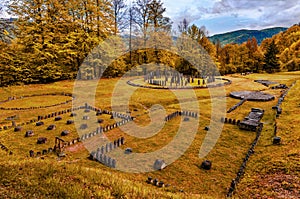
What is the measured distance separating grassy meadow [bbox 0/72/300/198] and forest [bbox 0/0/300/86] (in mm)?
9863

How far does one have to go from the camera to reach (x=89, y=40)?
3284 centimetres

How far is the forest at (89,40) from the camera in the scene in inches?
1126

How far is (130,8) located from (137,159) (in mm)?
39266

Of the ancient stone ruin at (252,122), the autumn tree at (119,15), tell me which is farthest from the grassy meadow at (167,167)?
the autumn tree at (119,15)

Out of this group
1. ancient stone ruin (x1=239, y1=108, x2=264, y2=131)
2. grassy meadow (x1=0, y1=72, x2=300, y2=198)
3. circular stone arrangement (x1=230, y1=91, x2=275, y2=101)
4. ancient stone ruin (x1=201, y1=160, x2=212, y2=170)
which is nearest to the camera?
grassy meadow (x1=0, y1=72, x2=300, y2=198)

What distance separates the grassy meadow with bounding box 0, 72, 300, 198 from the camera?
582 cm

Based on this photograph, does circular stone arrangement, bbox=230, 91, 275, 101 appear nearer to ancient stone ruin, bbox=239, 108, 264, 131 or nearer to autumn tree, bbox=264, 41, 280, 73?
ancient stone ruin, bbox=239, 108, 264, 131

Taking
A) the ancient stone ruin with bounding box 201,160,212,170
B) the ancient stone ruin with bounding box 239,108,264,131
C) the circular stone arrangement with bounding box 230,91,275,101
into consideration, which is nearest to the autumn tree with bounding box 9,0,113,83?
the circular stone arrangement with bounding box 230,91,275,101

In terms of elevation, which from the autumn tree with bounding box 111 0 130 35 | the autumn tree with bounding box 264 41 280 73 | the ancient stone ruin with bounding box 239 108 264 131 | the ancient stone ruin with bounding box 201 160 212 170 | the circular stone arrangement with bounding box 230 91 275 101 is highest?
the autumn tree with bounding box 111 0 130 35

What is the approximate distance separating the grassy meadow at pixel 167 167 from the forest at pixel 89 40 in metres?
9.86

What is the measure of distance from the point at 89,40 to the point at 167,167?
29.0 metres

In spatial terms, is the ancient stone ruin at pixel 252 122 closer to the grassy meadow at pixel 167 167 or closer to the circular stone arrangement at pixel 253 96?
the grassy meadow at pixel 167 167

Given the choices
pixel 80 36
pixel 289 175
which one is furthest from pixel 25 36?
pixel 289 175

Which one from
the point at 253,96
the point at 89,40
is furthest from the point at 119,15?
the point at 253,96
